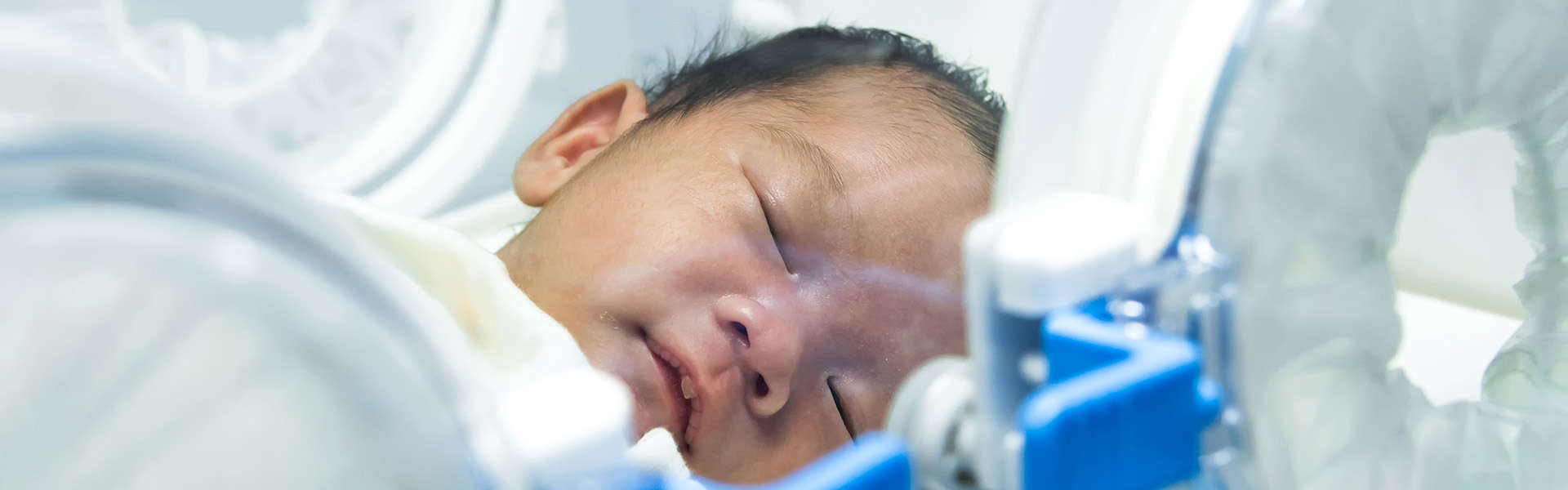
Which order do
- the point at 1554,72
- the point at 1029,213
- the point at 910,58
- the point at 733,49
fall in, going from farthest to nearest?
1. the point at 733,49
2. the point at 910,58
3. the point at 1554,72
4. the point at 1029,213

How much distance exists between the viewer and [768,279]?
55 cm

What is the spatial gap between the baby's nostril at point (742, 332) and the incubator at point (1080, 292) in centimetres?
13

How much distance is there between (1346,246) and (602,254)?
1.05 feet

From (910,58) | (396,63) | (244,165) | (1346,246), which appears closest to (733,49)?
(910,58)

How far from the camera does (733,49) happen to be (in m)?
0.84

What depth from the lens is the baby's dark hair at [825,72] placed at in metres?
0.64

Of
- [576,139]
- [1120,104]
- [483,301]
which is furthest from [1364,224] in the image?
[576,139]

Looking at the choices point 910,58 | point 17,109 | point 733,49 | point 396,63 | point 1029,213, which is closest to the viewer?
point 17,109

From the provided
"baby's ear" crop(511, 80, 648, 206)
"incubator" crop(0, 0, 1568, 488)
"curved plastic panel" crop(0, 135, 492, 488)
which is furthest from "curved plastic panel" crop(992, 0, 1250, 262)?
"baby's ear" crop(511, 80, 648, 206)

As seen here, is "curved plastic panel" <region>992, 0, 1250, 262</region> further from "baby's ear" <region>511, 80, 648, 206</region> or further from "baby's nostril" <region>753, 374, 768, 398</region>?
"baby's ear" <region>511, 80, 648, 206</region>

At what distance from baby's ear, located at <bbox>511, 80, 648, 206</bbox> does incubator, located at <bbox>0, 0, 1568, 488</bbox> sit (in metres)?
0.32

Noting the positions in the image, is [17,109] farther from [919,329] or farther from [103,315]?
[919,329]

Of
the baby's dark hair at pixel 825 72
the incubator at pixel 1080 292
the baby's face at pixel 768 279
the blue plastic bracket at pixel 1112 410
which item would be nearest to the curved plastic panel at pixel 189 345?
the incubator at pixel 1080 292

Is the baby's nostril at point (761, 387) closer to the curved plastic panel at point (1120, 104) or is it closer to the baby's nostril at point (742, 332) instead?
the baby's nostril at point (742, 332)
